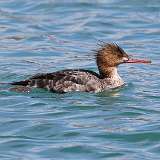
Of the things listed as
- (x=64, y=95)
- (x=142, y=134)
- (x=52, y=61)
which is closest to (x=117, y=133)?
(x=142, y=134)

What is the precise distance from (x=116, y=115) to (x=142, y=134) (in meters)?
1.29

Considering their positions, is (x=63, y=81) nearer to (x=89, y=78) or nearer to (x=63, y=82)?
(x=63, y=82)

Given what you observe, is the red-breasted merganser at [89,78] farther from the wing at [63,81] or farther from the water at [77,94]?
the water at [77,94]

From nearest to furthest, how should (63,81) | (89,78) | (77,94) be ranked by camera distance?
(77,94) → (63,81) → (89,78)

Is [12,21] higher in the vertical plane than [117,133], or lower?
higher

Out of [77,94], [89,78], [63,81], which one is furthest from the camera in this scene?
[89,78]

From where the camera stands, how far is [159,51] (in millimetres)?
18484

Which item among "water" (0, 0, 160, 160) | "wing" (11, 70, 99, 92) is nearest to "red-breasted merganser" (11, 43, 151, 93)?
"wing" (11, 70, 99, 92)

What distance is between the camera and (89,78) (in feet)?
50.2

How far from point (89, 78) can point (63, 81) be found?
0.51m

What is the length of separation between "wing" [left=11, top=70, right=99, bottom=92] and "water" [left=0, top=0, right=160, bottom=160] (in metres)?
0.17

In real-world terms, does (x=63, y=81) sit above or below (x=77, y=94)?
above

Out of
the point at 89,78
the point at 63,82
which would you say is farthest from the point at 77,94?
the point at 89,78

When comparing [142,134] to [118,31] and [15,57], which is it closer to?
[15,57]
